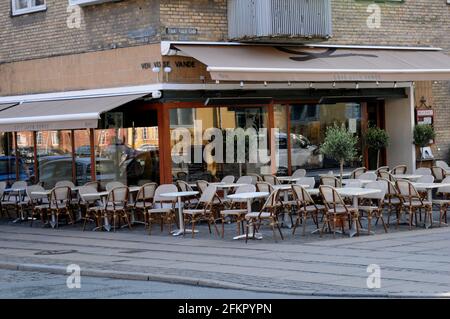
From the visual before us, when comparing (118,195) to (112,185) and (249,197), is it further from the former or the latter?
(249,197)

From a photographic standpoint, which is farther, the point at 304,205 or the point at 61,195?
the point at 61,195

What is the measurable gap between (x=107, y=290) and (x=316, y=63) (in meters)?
10.3

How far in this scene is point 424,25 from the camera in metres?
→ 24.2

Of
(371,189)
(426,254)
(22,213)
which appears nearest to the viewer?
(426,254)

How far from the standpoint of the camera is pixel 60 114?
65.1 ft

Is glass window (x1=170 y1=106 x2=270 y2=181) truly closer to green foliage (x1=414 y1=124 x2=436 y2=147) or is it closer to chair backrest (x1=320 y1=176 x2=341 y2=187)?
chair backrest (x1=320 y1=176 x2=341 y2=187)

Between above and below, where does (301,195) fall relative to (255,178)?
below

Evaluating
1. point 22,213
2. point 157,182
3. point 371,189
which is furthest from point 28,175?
point 371,189

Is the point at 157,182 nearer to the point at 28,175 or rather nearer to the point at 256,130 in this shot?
the point at 256,130

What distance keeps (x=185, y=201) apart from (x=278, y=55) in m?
3.89

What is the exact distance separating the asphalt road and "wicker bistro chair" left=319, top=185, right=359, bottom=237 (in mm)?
5265

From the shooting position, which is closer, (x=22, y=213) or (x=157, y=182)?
(x=157, y=182)

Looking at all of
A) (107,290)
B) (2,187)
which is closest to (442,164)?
(2,187)

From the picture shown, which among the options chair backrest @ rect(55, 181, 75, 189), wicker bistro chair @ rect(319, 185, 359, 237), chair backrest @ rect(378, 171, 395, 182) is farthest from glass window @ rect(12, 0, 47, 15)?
wicker bistro chair @ rect(319, 185, 359, 237)
